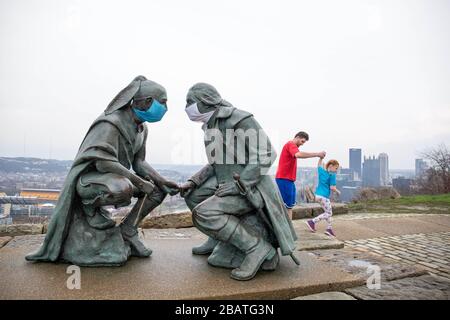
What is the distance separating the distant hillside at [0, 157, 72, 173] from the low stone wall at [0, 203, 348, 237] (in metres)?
1.71

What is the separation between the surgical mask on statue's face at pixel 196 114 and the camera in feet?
10.9

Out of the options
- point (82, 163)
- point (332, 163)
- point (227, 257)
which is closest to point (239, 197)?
point (227, 257)

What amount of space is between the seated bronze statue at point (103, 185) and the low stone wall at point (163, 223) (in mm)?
2651

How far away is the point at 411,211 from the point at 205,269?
29.3 ft

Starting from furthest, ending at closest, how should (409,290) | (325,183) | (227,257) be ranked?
(325,183) < (227,257) < (409,290)

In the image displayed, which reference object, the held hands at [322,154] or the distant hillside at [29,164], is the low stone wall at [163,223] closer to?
Answer: the distant hillside at [29,164]

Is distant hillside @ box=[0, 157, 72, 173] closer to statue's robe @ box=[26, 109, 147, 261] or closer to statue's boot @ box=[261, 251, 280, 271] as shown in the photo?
statue's robe @ box=[26, 109, 147, 261]

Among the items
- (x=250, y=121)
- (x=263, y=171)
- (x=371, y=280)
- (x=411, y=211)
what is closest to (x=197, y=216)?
(x=263, y=171)

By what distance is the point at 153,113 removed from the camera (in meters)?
3.27

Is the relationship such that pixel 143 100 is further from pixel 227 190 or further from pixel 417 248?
pixel 417 248

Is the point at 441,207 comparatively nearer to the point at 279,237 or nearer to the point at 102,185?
the point at 279,237

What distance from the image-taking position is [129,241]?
356 cm

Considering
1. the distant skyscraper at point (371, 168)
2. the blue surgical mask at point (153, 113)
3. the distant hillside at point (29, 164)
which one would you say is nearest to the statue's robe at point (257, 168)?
the blue surgical mask at point (153, 113)

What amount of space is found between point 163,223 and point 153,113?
3.51 m
